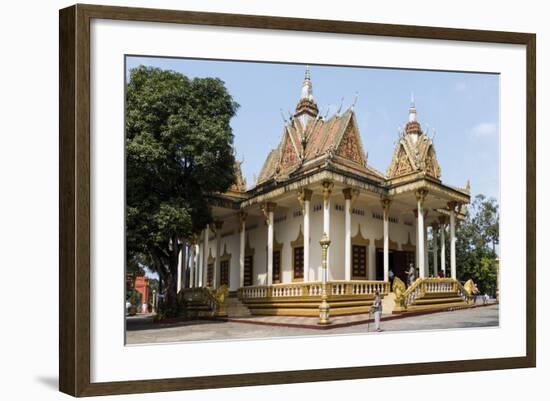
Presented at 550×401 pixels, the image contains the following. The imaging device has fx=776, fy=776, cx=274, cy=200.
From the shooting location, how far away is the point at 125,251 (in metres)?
9.96

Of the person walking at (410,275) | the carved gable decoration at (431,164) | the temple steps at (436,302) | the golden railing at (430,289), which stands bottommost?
the temple steps at (436,302)

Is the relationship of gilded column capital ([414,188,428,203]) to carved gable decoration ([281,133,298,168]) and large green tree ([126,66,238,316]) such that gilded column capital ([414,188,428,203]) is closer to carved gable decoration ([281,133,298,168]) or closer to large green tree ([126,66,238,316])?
carved gable decoration ([281,133,298,168])

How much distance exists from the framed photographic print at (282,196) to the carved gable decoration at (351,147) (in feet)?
0.11

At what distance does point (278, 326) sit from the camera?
11367 millimetres

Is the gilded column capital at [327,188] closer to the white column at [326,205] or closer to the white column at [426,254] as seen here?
→ the white column at [326,205]

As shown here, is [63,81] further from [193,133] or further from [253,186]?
[253,186]

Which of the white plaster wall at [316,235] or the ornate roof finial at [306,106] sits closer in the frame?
the ornate roof finial at [306,106]

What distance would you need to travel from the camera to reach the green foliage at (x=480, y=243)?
12.7 meters

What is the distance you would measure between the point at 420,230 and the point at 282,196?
9.71ft

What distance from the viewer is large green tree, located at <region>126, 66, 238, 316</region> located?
1062 cm

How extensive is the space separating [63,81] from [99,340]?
10.9 ft

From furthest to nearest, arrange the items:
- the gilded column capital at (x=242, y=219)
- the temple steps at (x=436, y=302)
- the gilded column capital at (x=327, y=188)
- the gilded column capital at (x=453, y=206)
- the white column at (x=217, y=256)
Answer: the gilded column capital at (x=327, y=188)
the gilded column capital at (x=453, y=206)
the gilded column capital at (x=242, y=219)
the temple steps at (x=436, y=302)
the white column at (x=217, y=256)

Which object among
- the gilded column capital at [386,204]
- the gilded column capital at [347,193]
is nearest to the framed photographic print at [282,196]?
the gilded column capital at [347,193]

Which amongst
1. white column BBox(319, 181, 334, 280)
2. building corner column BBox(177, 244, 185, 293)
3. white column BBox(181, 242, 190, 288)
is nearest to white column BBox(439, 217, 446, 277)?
white column BBox(319, 181, 334, 280)
